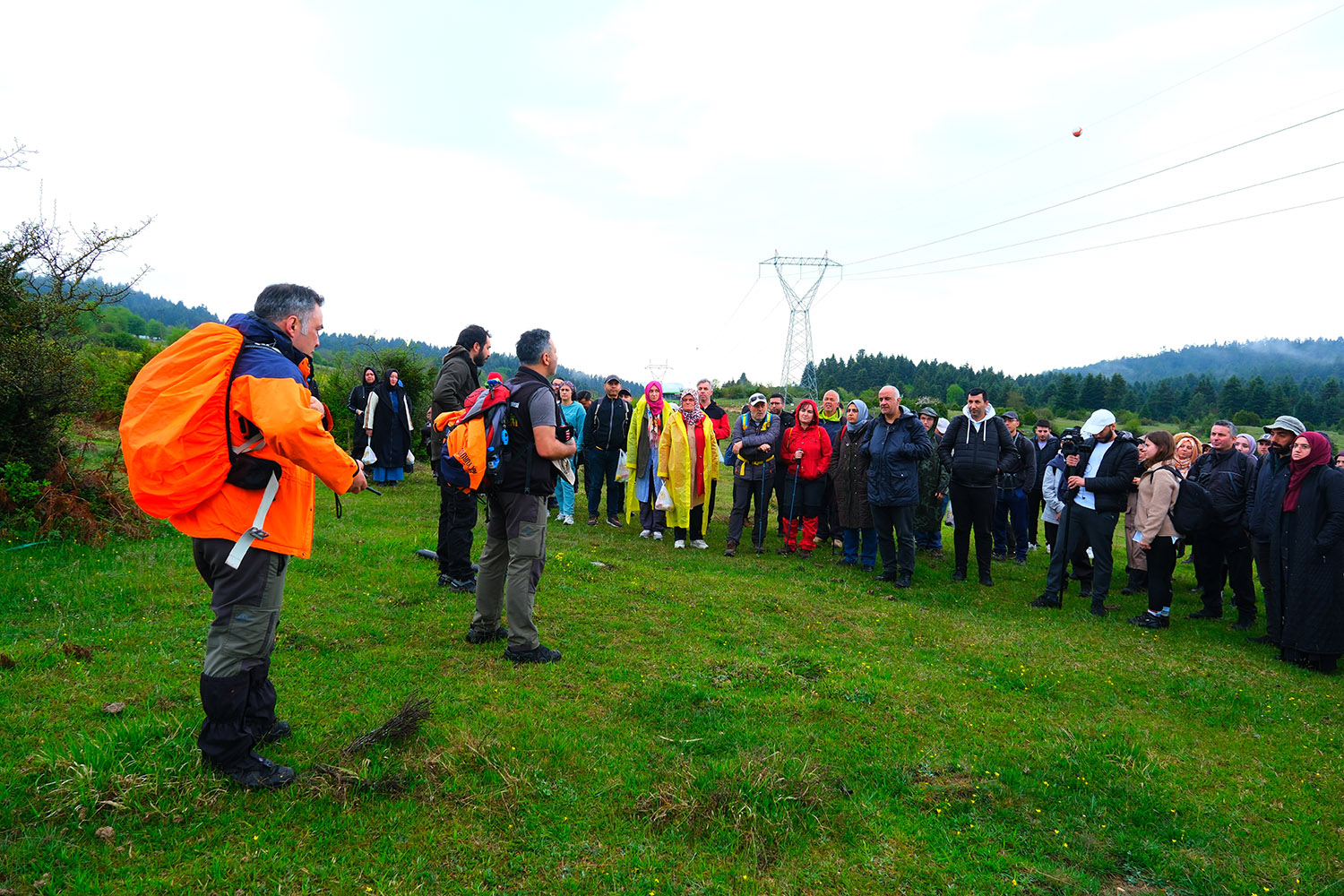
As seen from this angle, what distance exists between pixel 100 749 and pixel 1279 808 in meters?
6.94

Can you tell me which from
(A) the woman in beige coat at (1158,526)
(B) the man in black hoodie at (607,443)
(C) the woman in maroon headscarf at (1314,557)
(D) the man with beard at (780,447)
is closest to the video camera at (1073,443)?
(A) the woman in beige coat at (1158,526)

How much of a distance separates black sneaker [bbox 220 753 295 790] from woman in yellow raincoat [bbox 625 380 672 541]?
8.16m

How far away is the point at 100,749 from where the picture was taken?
3686 mm

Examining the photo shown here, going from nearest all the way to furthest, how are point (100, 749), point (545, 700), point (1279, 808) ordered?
point (100, 749) → point (1279, 808) → point (545, 700)

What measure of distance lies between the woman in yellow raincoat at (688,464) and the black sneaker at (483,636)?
543 centimetres

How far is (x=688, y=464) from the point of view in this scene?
37.7 feet

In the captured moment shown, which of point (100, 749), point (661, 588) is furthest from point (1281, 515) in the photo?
point (100, 749)

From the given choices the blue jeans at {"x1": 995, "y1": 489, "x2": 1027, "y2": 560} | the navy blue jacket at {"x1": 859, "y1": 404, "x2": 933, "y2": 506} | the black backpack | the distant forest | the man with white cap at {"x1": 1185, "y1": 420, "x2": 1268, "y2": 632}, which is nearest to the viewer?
the black backpack

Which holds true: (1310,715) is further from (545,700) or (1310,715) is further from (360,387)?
(360,387)

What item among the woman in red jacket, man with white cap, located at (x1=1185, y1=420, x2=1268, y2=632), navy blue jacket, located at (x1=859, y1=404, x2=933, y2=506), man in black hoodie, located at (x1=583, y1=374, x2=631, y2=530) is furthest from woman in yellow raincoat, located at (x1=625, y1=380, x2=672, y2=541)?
man with white cap, located at (x1=1185, y1=420, x2=1268, y2=632)

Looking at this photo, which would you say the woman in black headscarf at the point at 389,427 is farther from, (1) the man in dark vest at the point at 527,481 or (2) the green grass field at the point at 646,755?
(1) the man in dark vest at the point at 527,481

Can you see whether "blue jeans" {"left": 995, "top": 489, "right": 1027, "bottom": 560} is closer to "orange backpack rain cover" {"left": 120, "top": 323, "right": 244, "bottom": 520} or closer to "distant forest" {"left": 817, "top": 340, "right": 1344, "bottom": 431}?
"orange backpack rain cover" {"left": 120, "top": 323, "right": 244, "bottom": 520}

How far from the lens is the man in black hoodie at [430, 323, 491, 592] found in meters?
7.33

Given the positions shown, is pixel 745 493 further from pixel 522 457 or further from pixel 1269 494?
A: pixel 1269 494
